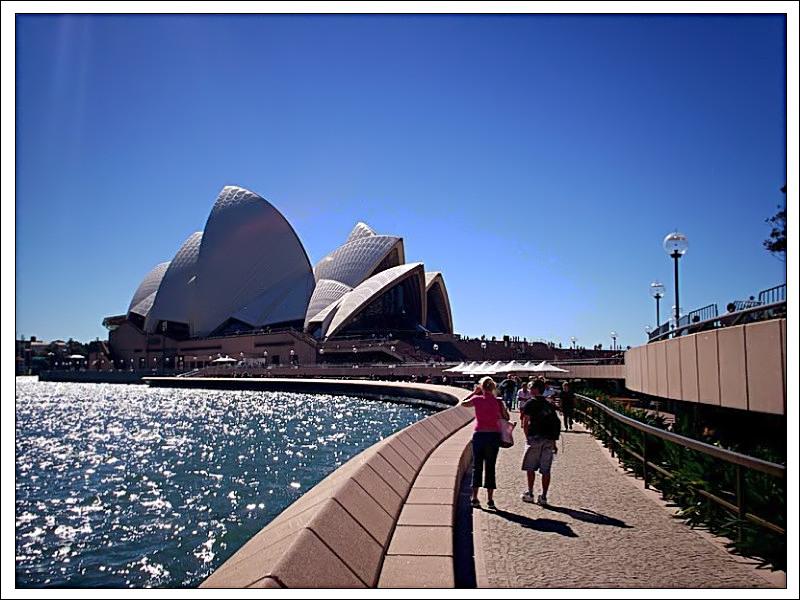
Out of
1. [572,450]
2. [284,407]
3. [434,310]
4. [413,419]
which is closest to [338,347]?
[434,310]

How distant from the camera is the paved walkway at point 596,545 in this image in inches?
194

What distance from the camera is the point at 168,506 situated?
38.4 feet

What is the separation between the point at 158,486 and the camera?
13.6 m

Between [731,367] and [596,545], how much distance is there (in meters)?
2.94

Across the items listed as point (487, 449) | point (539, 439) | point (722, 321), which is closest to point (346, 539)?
point (487, 449)

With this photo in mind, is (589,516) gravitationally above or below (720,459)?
below

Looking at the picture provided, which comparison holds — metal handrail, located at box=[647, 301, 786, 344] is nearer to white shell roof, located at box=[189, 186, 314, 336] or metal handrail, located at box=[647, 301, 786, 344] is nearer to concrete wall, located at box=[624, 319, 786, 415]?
concrete wall, located at box=[624, 319, 786, 415]

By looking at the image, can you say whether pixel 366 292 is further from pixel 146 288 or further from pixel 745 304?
pixel 745 304

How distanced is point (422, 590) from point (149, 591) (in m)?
1.50

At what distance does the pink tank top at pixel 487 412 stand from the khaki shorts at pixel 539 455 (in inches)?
17.9

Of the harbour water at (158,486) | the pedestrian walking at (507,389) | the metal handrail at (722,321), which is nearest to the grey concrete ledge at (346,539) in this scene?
the harbour water at (158,486)

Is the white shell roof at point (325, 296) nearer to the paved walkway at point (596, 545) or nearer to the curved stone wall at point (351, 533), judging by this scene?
the curved stone wall at point (351, 533)

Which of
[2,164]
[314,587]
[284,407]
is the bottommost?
[284,407]

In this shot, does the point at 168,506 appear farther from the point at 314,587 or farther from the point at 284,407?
the point at 284,407
